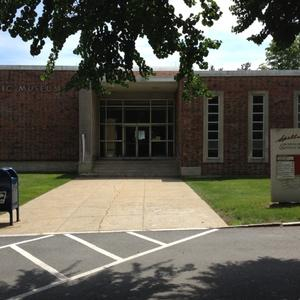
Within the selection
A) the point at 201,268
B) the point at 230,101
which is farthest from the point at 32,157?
the point at 201,268

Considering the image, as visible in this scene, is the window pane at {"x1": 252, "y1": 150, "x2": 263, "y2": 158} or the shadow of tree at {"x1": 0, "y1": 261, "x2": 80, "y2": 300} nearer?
the shadow of tree at {"x1": 0, "y1": 261, "x2": 80, "y2": 300}

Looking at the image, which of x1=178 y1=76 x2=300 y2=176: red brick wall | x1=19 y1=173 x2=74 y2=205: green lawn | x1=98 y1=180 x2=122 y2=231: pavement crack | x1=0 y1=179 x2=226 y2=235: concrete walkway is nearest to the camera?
x1=0 y1=179 x2=226 y2=235: concrete walkway

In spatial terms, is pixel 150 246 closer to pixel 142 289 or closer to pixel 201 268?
pixel 201 268

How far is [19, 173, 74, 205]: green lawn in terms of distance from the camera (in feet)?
63.4

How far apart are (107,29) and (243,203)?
8100 millimetres

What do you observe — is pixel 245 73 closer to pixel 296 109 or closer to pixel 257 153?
pixel 296 109

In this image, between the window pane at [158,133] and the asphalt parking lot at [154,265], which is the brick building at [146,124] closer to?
the window pane at [158,133]

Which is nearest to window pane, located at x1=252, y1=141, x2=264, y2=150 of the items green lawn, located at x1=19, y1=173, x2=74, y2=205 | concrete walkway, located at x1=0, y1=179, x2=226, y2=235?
concrete walkway, located at x1=0, y1=179, x2=226, y2=235

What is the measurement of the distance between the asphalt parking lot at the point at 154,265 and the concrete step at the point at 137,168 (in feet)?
56.6

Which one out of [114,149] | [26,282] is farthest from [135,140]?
[26,282]

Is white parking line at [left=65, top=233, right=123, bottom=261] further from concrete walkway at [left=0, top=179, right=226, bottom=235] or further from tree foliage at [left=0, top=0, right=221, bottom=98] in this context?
tree foliage at [left=0, top=0, right=221, bottom=98]

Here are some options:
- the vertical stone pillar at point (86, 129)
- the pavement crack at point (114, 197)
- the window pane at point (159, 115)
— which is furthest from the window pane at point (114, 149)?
the pavement crack at point (114, 197)

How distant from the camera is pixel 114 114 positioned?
34812 millimetres

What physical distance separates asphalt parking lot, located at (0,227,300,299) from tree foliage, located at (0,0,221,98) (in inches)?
111
